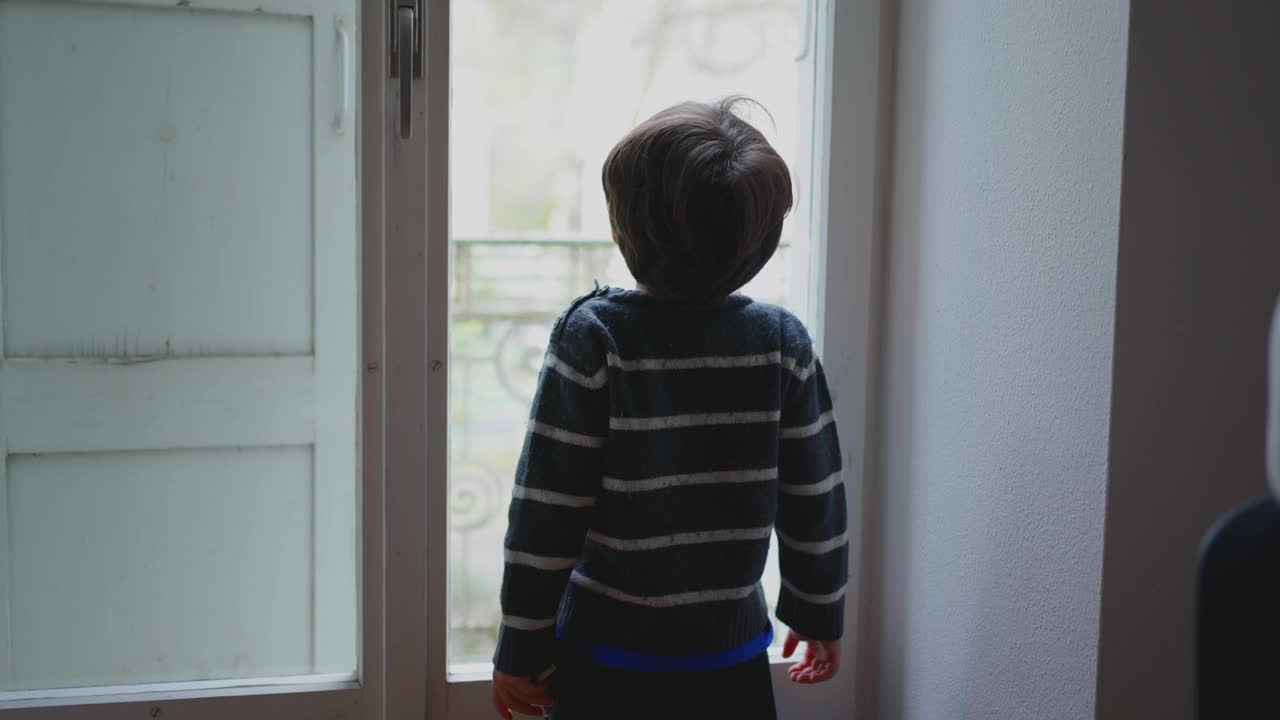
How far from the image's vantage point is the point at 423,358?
134cm

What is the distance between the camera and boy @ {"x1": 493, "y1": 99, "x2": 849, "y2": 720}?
3.08 feet

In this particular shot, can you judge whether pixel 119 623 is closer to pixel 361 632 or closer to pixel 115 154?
pixel 361 632

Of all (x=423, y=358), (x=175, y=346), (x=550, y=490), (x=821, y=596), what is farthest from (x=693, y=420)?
(x=175, y=346)

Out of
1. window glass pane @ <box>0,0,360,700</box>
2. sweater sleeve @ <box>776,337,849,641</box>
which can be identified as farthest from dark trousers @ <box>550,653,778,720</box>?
window glass pane @ <box>0,0,360,700</box>

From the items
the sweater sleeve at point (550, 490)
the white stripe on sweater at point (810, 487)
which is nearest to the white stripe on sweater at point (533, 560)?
the sweater sleeve at point (550, 490)

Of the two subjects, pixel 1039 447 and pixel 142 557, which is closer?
pixel 1039 447

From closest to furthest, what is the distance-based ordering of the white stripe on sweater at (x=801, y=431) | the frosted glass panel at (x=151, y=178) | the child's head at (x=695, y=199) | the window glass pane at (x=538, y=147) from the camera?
the child's head at (x=695, y=199), the white stripe on sweater at (x=801, y=431), the frosted glass panel at (x=151, y=178), the window glass pane at (x=538, y=147)

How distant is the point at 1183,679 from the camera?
3.20ft

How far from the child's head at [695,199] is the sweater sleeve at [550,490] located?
118 mm

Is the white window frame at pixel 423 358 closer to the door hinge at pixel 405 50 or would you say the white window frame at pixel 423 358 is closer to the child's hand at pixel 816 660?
the door hinge at pixel 405 50

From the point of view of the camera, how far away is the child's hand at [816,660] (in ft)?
3.54

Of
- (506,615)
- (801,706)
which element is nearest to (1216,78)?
Answer: (506,615)

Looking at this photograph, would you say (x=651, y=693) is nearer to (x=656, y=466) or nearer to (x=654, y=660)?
(x=654, y=660)

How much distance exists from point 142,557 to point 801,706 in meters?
0.99
